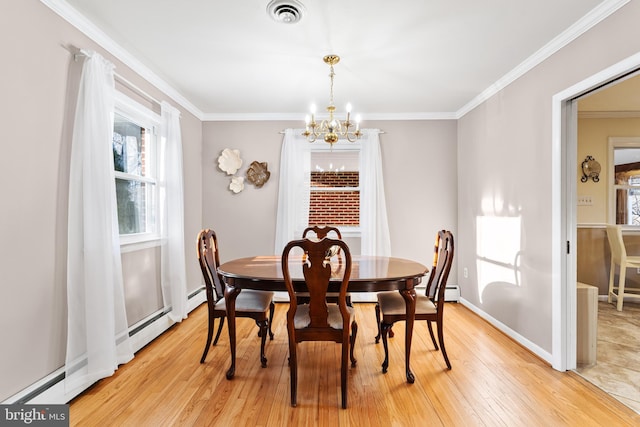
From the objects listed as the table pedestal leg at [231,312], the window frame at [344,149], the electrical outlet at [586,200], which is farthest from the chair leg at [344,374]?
the electrical outlet at [586,200]

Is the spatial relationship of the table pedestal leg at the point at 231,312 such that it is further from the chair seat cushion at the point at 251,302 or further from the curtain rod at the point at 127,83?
the curtain rod at the point at 127,83

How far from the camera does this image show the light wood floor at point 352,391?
191 cm

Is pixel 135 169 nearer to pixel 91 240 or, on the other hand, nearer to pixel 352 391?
pixel 91 240

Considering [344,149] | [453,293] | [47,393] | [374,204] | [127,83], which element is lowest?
[453,293]

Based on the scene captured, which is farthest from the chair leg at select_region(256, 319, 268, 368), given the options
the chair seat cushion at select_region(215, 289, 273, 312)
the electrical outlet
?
the electrical outlet

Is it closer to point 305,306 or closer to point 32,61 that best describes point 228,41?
point 32,61

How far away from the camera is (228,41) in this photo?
8.29ft

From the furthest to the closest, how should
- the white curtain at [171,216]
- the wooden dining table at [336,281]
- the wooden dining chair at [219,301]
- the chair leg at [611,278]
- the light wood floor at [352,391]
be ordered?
the chair leg at [611,278] → the white curtain at [171,216] → the wooden dining chair at [219,301] → the wooden dining table at [336,281] → the light wood floor at [352,391]

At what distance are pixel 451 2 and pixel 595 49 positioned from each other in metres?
1.03

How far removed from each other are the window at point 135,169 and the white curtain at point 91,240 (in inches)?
19.1

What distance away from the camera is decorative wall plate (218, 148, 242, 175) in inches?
175

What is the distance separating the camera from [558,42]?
8.10 feet

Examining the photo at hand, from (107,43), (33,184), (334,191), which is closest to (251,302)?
(33,184)

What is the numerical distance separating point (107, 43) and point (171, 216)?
5.27ft
